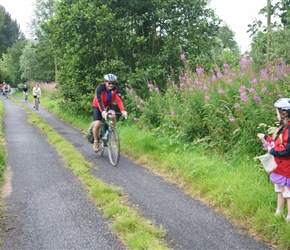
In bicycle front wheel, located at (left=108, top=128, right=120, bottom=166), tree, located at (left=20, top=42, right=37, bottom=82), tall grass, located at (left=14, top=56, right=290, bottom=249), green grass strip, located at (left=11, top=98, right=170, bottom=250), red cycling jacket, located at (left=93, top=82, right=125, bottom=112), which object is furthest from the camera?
tree, located at (left=20, top=42, right=37, bottom=82)

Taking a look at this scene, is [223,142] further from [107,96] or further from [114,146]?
[107,96]

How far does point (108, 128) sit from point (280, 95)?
426 cm

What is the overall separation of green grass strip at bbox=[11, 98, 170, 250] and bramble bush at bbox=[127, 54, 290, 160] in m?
2.35

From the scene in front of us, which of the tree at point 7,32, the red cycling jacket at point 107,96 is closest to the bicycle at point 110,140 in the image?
the red cycling jacket at point 107,96

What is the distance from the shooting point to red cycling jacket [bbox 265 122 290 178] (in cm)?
390

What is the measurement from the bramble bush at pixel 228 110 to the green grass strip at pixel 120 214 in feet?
7.69

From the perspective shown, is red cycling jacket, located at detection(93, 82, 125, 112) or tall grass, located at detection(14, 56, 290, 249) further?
red cycling jacket, located at detection(93, 82, 125, 112)

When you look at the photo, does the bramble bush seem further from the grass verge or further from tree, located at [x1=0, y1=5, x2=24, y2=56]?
tree, located at [x1=0, y1=5, x2=24, y2=56]

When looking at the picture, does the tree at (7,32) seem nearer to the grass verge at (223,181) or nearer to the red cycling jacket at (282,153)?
the grass verge at (223,181)

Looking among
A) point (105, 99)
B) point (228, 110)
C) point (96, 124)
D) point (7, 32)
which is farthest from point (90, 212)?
point (7, 32)

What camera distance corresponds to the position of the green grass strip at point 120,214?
4.02 m

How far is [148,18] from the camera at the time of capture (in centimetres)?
1334

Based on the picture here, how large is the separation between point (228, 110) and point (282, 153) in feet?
10.3

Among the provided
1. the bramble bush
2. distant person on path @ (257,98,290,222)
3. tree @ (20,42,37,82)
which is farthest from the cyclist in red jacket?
tree @ (20,42,37,82)
